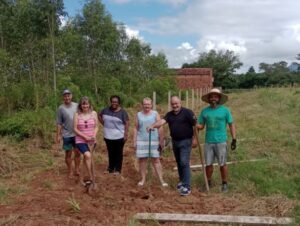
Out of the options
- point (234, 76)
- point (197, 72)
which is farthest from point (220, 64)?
point (197, 72)

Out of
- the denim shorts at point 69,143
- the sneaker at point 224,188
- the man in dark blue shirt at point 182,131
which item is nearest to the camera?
the man in dark blue shirt at point 182,131

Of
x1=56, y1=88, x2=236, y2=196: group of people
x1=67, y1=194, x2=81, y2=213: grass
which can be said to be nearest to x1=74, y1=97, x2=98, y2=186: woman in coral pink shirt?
x1=56, y1=88, x2=236, y2=196: group of people

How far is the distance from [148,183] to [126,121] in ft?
4.32

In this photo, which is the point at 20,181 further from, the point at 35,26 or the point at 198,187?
the point at 35,26

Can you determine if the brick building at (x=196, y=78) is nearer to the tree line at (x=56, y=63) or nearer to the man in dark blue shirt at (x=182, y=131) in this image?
the tree line at (x=56, y=63)

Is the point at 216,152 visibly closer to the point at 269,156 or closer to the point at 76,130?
the point at 76,130

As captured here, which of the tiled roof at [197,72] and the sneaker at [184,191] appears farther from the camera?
the tiled roof at [197,72]

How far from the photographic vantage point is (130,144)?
1176 cm

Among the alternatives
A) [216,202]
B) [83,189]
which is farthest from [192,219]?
[83,189]

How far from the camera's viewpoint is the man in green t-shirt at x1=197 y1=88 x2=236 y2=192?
6957mm

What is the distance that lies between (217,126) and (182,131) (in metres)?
0.57

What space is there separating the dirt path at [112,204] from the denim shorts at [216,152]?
511 mm

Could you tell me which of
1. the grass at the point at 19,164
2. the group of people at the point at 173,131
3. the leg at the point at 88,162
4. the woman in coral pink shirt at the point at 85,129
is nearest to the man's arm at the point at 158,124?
the group of people at the point at 173,131

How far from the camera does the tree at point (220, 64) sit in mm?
70125
